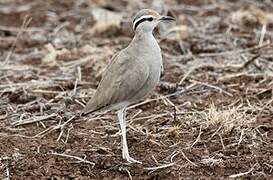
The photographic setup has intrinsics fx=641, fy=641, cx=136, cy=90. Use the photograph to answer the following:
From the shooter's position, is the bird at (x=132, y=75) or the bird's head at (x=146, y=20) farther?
the bird's head at (x=146, y=20)

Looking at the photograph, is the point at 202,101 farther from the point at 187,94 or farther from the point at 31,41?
the point at 31,41

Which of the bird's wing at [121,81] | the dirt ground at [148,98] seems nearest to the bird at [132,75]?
the bird's wing at [121,81]

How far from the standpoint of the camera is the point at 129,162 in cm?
424

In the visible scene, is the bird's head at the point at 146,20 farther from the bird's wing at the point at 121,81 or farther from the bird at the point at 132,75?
the bird's wing at the point at 121,81

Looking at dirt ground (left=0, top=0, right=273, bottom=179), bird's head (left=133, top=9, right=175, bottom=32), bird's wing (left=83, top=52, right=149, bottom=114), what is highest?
bird's head (left=133, top=9, right=175, bottom=32)

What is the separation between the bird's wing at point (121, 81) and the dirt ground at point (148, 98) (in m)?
0.37

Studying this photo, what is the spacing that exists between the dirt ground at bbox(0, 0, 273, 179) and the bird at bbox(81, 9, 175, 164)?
335 mm

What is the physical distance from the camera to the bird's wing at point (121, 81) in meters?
4.25

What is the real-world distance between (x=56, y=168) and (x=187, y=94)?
191 cm

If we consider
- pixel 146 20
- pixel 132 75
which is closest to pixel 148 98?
pixel 146 20

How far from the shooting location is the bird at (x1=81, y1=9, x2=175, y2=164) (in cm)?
426

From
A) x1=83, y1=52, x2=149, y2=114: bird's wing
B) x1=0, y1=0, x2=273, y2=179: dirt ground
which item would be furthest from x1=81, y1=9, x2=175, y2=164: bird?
x1=0, y1=0, x2=273, y2=179: dirt ground

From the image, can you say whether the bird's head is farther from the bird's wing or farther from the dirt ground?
the dirt ground

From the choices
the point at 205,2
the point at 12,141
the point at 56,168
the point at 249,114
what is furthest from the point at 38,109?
the point at 205,2
